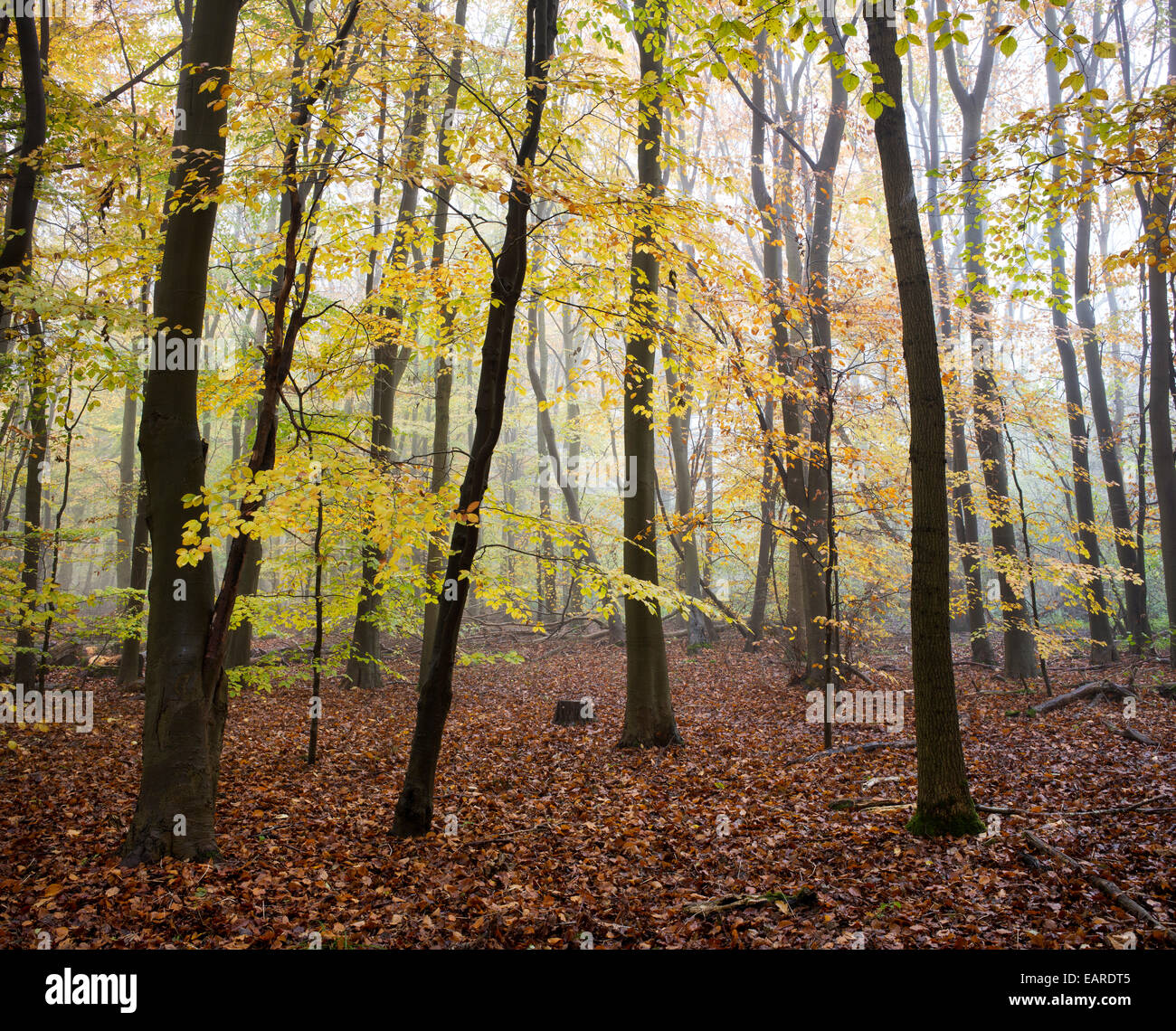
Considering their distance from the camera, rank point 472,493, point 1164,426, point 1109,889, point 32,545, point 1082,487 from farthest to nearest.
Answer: point 1082,487 → point 1164,426 → point 32,545 → point 472,493 → point 1109,889

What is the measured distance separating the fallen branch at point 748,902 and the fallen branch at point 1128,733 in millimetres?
5732

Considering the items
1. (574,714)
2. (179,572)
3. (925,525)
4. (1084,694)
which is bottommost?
(574,714)

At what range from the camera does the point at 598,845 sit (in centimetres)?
557

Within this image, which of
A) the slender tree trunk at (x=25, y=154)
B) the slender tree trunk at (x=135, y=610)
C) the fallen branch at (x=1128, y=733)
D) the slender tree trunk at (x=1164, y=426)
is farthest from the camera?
the slender tree trunk at (x=1164, y=426)

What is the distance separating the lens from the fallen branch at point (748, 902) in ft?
14.0

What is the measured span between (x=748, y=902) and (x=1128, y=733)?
6.36m

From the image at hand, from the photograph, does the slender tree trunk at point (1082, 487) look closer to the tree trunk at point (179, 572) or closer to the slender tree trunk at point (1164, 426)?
the slender tree trunk at point (1164, 426)

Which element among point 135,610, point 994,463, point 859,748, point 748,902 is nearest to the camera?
point 748,902

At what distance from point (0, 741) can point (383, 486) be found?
6.56 m

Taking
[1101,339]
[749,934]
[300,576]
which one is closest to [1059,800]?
[749,934]

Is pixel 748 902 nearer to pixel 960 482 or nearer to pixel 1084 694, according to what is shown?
pixel 1084 694

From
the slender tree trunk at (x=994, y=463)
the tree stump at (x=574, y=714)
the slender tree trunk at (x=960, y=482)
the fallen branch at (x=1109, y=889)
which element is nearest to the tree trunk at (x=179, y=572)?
the tree stump at (x=574, y=714)

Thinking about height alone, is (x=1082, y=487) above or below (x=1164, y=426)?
below

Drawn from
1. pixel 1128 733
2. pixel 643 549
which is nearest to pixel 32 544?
pixel 643 549
